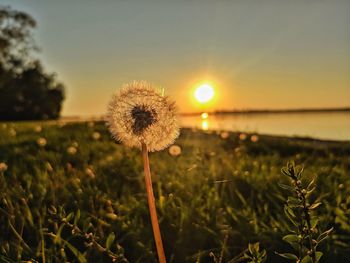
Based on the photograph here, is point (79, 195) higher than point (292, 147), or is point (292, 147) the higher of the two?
point (292, 147)

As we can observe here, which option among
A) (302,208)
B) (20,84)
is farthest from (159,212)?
(20,84)

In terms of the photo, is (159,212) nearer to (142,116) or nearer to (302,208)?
(142,116)

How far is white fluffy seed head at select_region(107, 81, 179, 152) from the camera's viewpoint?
160 centimetres

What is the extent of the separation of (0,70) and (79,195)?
42.9 meters

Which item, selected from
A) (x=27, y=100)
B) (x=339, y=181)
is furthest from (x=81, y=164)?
(x=27, y=100)

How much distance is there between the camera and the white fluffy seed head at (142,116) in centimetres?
160

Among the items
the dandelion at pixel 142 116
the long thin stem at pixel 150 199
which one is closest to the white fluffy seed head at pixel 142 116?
the dandelion at pixel 142 116

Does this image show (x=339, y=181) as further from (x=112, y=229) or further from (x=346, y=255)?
(x=112, y=229)

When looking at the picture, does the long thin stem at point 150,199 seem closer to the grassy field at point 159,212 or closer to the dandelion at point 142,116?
the dandelion at point 142,116

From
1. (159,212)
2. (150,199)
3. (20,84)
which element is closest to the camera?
(150,199)

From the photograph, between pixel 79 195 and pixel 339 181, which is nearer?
pixel 79 195

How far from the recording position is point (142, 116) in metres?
1.63

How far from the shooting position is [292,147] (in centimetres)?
762

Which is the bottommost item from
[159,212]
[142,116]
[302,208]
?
[159,212]
